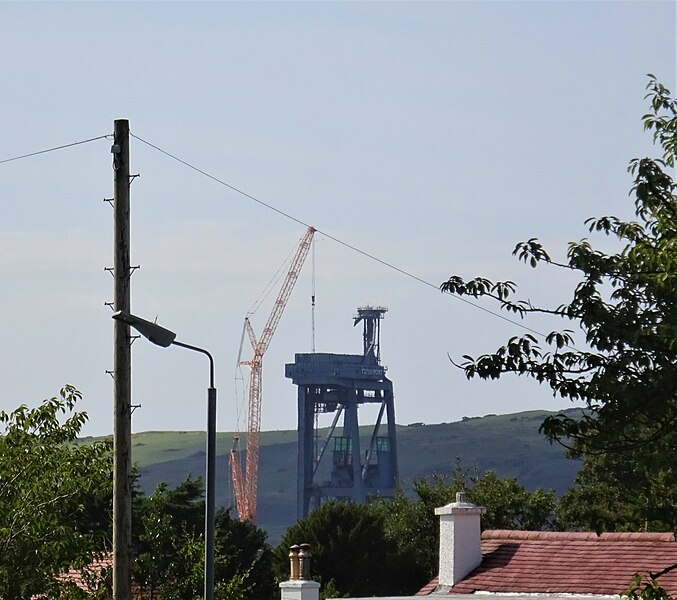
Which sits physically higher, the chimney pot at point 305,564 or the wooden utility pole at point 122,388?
the wooden utility pole at point 122,388

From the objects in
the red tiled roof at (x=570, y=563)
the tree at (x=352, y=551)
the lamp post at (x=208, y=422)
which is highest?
the lamp post at (x=208, y=422)

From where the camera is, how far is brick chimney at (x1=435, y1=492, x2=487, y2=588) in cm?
3472

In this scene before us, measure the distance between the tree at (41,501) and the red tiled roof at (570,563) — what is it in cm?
975

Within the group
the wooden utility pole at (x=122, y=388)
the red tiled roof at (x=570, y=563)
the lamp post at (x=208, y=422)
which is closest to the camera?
the lamp post at (x=208, y=422)

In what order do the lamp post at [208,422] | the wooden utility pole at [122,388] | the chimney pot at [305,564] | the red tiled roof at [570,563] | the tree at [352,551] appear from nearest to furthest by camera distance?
→ the lamp post at [208,422] → the wooden utility pole at [122,388] → the red tiled roof at [570,563] → the chimney pot at [305,564] → the tree at [352,551]

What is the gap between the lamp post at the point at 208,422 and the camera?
2188 centimetres

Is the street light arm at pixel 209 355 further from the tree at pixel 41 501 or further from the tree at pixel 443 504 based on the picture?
the tree at pixel 443 504

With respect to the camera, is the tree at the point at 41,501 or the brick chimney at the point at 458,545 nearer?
the tree at the point at 41,501

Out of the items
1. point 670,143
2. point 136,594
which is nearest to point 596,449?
point 670,143

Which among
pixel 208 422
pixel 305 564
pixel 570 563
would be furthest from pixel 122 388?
pixel 570 563

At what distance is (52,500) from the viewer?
1013 inches

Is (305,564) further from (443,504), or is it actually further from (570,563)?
(443,504)

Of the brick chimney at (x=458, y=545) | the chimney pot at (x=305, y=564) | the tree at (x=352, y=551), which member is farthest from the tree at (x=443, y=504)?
the chimney pot at (x=305, y=564)

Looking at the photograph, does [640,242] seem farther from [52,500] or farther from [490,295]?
[52,500]
